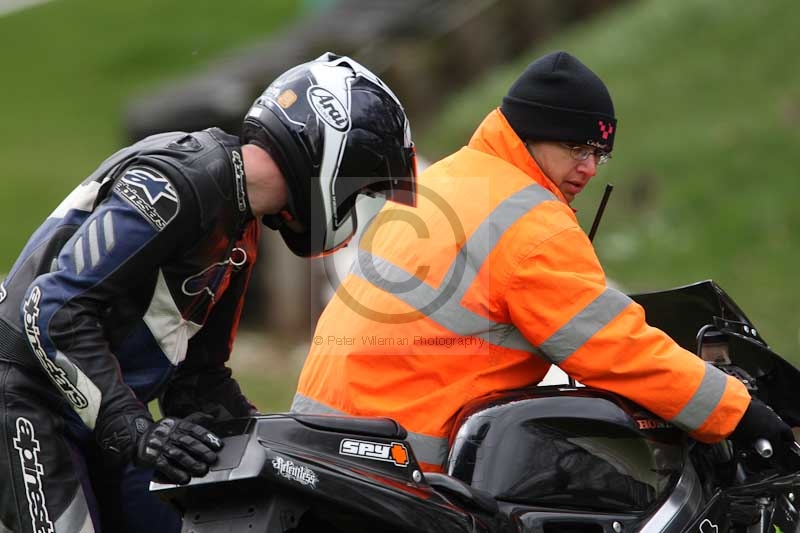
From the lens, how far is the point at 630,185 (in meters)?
12.3

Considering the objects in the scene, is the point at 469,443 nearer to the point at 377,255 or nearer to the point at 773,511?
the point at 377,255

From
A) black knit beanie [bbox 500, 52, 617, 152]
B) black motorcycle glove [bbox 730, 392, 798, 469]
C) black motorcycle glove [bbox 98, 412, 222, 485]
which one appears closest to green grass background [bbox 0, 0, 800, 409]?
black motorcycle glove [bbox 730, 392, 798, 469]

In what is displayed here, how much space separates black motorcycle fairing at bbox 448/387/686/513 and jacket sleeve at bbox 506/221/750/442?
92 mm

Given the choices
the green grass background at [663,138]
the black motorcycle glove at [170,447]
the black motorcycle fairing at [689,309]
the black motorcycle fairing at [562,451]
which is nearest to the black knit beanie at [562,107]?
the black motorcycle fairing at [689,309]

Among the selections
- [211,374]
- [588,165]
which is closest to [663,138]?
[588,165]

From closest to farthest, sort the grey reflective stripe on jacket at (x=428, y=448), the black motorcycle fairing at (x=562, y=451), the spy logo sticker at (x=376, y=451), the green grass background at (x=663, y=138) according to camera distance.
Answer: the spy logo sticker at (x=376, y=451) < the black motorcycle fairing at (x=562, y=451) < the grey reflective stripe on jacket at (x=428, y=448) < the green grass background at (x=663, y=138)

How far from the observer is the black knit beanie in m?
4.57

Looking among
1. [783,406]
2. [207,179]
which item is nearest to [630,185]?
[783,406]

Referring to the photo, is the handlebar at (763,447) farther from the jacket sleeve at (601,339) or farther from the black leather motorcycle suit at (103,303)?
the black leather motorcycle suit at (103,303)

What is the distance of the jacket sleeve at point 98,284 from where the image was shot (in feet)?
12.5

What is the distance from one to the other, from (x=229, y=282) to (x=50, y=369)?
0.76 metres

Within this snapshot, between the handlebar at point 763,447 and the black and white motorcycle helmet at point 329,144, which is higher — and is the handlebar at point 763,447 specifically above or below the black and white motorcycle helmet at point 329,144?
below

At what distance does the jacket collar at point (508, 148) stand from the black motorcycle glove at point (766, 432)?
92 cm

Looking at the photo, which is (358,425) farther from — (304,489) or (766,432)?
(766,432)
